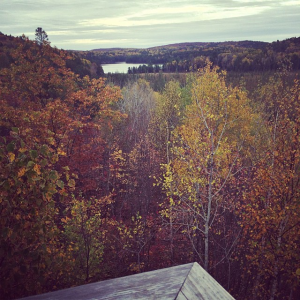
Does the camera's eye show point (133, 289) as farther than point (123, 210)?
No

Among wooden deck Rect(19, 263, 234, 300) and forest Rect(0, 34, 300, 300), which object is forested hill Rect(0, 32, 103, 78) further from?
wooden deck Rect(19, 263, 234, 300)

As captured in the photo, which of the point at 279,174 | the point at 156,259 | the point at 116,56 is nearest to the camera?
the point at 279,174

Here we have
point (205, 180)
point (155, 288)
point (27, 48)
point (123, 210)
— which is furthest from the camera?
point (27, 48)

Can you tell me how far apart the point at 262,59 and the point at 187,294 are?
115687mm

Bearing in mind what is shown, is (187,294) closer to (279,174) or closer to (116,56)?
(279,174)

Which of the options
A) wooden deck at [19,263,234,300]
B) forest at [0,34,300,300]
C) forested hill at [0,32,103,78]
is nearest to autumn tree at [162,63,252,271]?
forest at [0,34,300,300]

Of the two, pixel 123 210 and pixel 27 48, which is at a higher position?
pixel 27 48

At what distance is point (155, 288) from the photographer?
1.65m

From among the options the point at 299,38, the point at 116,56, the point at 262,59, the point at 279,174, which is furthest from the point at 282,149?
the point at 116,56

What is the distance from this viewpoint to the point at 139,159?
22172mm

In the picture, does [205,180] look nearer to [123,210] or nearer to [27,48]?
[123,210]

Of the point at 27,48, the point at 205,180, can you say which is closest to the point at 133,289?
the point at 205,180

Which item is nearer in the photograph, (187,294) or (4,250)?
(187,294)

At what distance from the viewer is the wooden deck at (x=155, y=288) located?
63.0 inches
